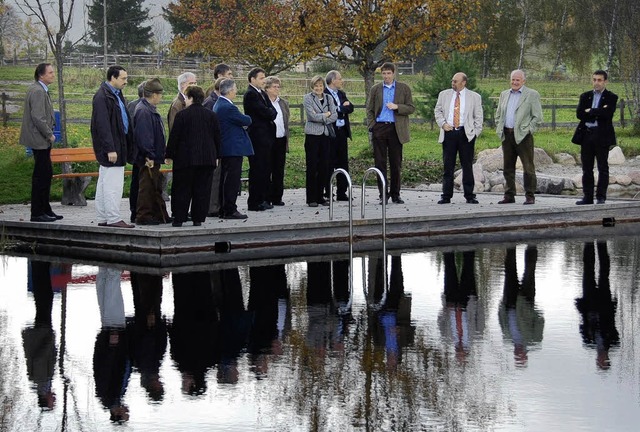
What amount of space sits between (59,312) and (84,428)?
3.97 m

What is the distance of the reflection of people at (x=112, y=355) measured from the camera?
8.14 metres

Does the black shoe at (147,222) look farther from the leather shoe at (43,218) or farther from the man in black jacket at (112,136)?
the leather shoe at (43,218)

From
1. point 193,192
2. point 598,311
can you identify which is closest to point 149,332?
point 598,311

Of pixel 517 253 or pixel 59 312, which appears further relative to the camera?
pixel 517 253

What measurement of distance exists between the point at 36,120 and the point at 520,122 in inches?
251

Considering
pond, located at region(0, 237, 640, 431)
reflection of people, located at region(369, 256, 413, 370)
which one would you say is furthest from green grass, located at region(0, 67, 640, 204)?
reflection of people, located at region(369, 256, 413, 370)

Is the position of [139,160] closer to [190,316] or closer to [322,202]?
[322,202]

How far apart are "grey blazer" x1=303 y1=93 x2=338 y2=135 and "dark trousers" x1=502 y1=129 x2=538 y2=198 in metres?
2.41

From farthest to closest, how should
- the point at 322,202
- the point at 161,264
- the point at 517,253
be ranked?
the point at 322,202
the point at 517,253
the point at 161,264

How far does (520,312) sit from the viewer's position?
11.3 meters

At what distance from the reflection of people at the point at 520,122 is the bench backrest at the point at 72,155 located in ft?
18.6

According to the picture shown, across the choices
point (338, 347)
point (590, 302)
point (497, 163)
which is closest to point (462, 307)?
point (590, 302)

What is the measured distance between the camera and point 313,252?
50.7ft

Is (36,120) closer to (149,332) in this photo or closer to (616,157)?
(149,332)
